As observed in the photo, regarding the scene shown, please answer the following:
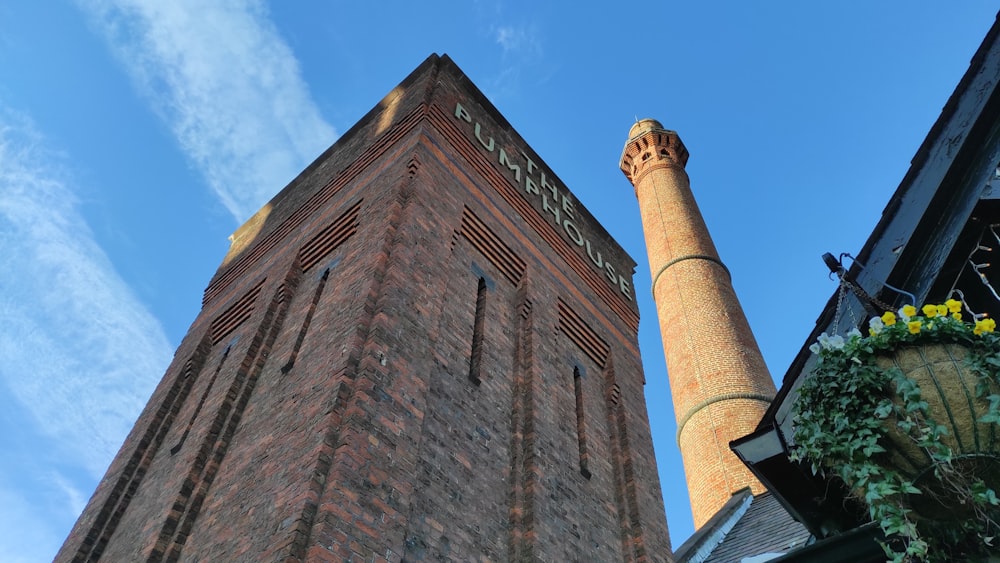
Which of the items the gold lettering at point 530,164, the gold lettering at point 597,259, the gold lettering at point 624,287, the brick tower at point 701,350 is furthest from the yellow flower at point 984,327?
the brick tower at point 701,350

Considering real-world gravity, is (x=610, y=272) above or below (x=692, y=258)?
below

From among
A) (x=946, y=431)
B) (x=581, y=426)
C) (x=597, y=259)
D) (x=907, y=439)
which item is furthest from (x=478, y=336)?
(x=946, y=431)

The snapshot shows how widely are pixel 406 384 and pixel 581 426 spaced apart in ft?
12.0

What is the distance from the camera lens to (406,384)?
7059mm

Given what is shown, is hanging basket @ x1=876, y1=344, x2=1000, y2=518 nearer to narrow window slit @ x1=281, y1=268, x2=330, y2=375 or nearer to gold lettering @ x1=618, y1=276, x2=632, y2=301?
narrow window slit @ x1=281, y1=268, x2=330, y2=375

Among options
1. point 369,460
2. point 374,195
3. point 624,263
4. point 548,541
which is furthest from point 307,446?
point 624,263

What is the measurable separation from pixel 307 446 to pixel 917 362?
4.77m

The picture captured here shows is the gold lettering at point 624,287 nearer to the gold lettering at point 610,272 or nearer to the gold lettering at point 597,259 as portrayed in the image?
the gold lettering at point 610,272

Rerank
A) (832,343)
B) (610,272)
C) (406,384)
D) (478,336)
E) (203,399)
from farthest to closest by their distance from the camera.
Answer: (610,272) < (203,399) < (478,336) < (406,384) < (832,343)

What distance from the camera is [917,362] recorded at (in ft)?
9.25

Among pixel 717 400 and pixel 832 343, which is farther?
pixel 717 400

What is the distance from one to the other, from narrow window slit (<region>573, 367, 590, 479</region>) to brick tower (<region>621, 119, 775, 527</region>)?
7.17 meters

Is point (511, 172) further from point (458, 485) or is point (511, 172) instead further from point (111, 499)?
point (111, 499)

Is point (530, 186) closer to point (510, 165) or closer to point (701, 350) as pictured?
point (510, 165)
